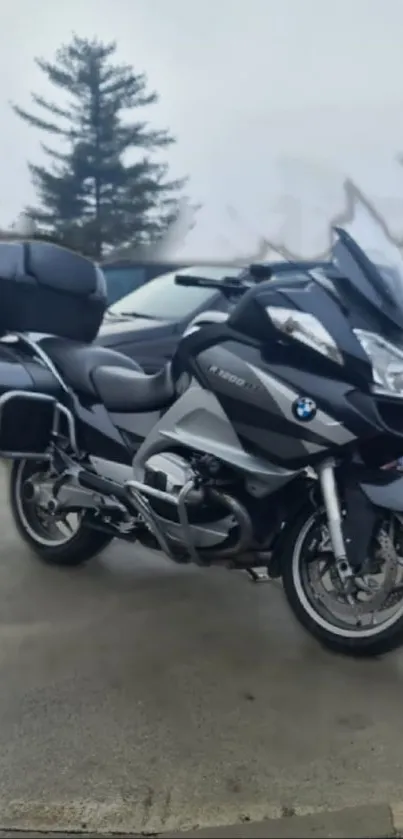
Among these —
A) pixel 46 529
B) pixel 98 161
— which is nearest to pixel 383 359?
pixel 46 529

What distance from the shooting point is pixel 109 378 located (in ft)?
8.98

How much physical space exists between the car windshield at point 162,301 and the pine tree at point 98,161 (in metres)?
0.51

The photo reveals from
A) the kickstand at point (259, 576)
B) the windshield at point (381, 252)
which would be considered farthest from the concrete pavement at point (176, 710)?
the windshield at point (381, 252)

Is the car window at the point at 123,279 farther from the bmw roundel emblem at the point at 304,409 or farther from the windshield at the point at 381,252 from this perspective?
the bmw roundel emblem at the point at 304,409

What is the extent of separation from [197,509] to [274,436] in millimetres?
306

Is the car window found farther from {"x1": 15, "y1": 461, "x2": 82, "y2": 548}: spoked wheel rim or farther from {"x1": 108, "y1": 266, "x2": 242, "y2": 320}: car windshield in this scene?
{"x1": 15, "y1": 461, "x2": 82, "y2": 548}: spoked wheel rim

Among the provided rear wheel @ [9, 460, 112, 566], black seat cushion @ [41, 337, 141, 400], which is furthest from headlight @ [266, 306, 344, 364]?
rear wheel @ [9, 460, 112, 566]

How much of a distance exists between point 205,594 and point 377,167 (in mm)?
1533

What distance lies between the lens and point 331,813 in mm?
1724

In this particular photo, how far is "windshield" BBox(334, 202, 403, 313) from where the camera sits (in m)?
2.33

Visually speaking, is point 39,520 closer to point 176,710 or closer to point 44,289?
point 44,289

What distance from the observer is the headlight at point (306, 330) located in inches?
88.5

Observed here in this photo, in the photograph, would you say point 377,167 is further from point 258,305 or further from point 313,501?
point 313,501

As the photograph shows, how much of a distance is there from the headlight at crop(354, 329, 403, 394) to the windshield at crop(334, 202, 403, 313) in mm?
111
